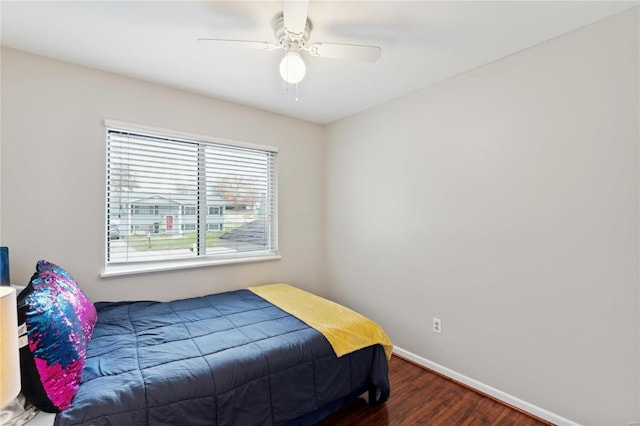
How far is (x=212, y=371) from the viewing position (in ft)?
4.74

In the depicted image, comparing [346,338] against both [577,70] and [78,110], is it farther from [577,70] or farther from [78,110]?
[78,110]

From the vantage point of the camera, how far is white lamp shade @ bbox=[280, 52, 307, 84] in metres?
1.63

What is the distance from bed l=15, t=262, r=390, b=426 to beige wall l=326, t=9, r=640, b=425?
2.70 feet

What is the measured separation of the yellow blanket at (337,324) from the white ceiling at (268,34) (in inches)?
65.4

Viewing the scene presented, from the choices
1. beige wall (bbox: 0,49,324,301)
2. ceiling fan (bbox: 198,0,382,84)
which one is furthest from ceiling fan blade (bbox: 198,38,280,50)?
beige wall (bbox: 0,49,324,301)

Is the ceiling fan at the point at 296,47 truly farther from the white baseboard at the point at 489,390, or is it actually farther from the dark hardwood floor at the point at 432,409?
the white baseboard at the point at 489,390

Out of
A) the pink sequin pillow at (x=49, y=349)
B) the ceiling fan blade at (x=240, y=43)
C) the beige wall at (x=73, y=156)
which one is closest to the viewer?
the pink sequin pillow at (x=49, y=349)

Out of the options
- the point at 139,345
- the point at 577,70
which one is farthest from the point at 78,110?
the point at 577,70

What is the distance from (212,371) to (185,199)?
1675mm

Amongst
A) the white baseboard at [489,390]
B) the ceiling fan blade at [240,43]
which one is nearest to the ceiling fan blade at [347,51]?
the ceiling fan blade at [240,43]

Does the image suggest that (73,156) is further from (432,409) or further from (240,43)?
(432,409)

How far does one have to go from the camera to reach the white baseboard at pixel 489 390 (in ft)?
5.86

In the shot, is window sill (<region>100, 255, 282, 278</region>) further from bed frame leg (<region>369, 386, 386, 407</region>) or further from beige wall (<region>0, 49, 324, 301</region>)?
bed frame leg (<region>369, 386, 386, 407</region>)

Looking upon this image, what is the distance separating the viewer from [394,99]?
108 inches
